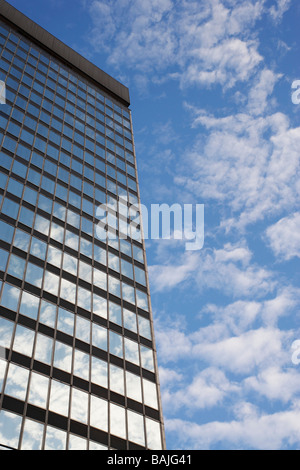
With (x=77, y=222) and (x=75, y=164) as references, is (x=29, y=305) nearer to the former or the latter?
(x=77, y=222)

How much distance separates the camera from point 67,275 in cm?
3878

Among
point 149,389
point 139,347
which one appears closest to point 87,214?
point 139,347

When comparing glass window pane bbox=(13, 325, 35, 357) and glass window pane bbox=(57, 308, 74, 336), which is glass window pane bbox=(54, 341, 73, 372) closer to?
glass window pane bbox=(57, 308, 74, 336)

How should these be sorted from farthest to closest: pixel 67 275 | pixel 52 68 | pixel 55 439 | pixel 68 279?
pixel 52 68 → pixel 67 275 → pixel 68 279 → pixel 55 439

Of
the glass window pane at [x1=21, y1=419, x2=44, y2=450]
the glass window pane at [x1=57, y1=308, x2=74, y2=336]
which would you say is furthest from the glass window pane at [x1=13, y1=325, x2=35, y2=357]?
the glass window pane at [x1=21, y1=419, x2=44, y2=450]

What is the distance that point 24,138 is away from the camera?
4816 centimetres

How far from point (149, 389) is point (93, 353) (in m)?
5.16

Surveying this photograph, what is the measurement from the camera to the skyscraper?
2997 centimetres

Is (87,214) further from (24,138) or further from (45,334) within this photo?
(45,334)

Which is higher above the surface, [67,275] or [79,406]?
[67,275]

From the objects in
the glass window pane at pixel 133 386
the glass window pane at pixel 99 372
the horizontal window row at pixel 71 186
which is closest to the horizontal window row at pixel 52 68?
the horizontal window row at pixel 71 186

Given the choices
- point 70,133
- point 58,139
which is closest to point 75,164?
point 58,139

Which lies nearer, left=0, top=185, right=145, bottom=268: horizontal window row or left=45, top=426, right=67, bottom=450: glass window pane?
left=45, top=426, right=67, bottom=450: glass window pane

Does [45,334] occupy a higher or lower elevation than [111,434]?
higher
